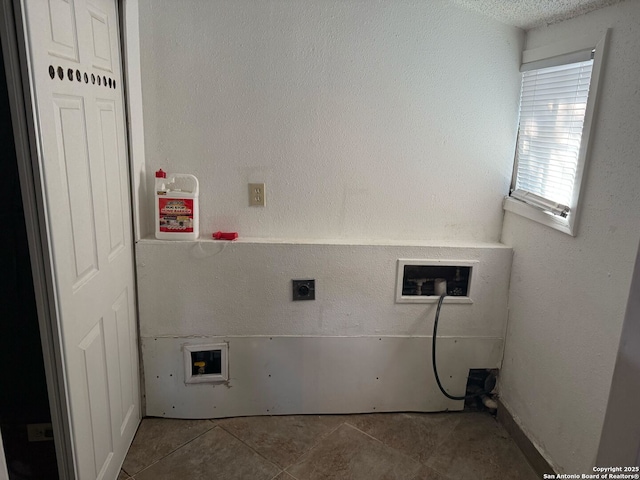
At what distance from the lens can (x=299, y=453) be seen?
2.03m

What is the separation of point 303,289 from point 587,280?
1.15 meters

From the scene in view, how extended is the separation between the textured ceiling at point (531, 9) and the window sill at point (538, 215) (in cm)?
75

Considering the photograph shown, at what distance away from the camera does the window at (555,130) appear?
1.68 m

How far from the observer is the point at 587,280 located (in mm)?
1654

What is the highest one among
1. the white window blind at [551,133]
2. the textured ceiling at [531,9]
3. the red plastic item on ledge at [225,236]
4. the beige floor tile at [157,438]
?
the textured ceiling at [531,9]

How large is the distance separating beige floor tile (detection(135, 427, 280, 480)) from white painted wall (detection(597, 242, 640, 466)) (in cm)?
133

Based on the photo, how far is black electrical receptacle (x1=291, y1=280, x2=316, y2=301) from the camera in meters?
2.14

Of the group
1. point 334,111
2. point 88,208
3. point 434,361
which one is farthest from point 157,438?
point 334,111

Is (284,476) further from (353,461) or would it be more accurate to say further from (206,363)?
(206,363)

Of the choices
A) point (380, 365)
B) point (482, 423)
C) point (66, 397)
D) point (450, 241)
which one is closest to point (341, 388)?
point (380, 365)

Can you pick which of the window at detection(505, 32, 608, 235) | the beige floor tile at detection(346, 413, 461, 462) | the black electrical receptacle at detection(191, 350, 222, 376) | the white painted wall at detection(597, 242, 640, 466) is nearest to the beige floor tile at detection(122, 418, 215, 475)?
the black electrical receptacle at detection(191, 350, 222, 376)

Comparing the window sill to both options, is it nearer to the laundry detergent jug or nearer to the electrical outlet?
the electrical outlet

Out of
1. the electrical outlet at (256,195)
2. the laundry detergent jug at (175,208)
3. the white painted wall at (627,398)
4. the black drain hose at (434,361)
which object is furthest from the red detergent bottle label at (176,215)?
the white painted wall at (627,398)

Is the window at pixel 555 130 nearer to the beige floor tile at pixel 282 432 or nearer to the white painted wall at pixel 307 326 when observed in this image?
the white painted wall at pixel 307 326
